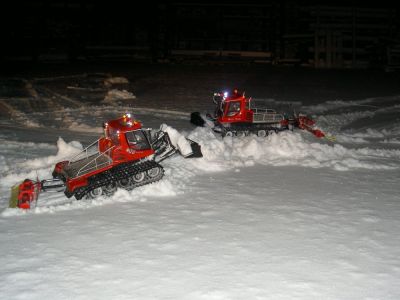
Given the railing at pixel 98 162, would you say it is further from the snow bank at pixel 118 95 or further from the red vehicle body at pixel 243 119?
the snow bank at pixel 118 95

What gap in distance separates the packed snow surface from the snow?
0.02 m

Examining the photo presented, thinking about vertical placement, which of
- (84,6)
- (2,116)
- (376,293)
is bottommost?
(376,293)

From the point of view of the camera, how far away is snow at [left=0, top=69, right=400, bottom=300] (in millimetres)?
6461

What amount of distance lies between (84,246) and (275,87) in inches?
602

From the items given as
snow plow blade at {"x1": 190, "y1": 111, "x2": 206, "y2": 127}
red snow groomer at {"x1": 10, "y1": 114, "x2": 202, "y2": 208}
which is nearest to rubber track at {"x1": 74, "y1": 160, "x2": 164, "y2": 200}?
red snow groomer at {"x1": 10, "y1": 114, "x2": 202, "y2": 208}

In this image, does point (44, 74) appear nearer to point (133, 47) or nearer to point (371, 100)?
point (133, 47)

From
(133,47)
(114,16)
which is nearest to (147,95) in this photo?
(133,47)

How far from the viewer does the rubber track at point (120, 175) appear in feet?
30.2

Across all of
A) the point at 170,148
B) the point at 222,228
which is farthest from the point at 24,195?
the point at 222,228

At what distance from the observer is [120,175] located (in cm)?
961

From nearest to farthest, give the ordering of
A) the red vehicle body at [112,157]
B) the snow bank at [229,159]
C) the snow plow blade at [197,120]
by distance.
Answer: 1. the red vehicle body at [112,157]
2. the snow bank at [229,159]
3. the snow plow blade at [197,120]

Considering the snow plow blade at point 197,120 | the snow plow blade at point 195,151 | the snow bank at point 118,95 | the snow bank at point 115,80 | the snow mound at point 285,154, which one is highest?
the snow bank at point 115,80

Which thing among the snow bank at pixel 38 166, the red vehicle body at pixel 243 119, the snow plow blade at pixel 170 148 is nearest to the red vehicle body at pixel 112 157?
the snow plow blade at pixel 170 148

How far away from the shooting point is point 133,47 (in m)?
29.1
